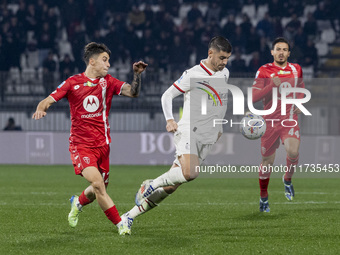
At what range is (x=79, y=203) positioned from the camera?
714 centimetres

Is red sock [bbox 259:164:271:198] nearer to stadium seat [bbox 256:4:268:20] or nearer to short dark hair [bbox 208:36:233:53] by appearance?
short dark hair [bbox 208:36:233:53]

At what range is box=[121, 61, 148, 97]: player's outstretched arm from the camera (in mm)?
6586

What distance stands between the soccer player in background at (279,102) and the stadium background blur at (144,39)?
8.88 meters

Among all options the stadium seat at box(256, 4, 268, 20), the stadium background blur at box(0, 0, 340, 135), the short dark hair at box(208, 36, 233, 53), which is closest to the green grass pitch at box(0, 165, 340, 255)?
the short dark hair at box(208, 36, 233, 53)

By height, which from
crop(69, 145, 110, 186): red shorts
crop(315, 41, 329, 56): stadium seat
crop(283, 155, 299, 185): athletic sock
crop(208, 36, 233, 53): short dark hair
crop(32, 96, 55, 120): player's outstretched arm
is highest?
crop(315, 41, 329, 56): stadium seat

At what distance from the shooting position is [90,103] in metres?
6.80

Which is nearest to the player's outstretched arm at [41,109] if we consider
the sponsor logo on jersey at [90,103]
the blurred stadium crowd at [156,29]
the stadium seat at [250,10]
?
the sponsor logo on jersey at [90,103]

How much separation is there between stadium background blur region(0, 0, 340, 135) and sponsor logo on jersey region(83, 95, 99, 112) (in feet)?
35.8

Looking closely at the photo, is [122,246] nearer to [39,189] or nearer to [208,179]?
[39,189]

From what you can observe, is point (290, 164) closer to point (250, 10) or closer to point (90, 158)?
point (90, 158)

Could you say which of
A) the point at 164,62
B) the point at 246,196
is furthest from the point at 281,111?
the point at 164,62

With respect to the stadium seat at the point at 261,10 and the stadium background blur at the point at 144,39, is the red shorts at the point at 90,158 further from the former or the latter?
the stadium seat at the point at 261,10

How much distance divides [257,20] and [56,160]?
861 cm

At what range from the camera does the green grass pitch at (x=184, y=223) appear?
5879mm
